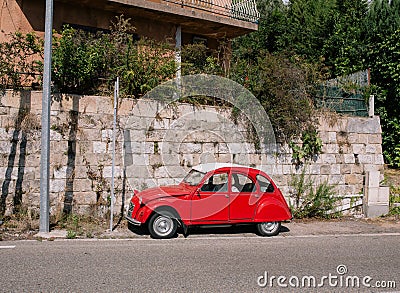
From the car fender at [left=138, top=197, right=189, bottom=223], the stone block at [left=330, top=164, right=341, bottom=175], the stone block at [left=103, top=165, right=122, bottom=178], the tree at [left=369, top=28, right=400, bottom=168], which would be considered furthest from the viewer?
the tree at [left=369, top=28, right=400, bottom=168]

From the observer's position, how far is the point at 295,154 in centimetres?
1264

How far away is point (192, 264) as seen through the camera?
23.2 feet

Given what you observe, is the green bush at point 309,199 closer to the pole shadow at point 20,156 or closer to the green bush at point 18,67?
the pole shadow at point 20,156

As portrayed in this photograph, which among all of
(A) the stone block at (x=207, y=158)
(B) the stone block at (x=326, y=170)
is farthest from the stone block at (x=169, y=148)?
(B) the stone block at (x=326, y=170)

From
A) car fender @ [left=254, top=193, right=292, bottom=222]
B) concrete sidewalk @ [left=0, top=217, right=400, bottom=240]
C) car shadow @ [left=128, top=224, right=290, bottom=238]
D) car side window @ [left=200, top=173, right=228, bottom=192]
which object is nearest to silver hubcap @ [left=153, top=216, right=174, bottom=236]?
concrete sidewalk @ [left=0, top=217, right=400, bottom=240]

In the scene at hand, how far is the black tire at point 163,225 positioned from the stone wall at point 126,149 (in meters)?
2.26

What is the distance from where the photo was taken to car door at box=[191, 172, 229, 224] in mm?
9008

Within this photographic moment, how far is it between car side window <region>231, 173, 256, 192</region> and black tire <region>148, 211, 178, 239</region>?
59.0 inches

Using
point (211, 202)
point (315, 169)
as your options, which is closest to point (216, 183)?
point (211, 202)

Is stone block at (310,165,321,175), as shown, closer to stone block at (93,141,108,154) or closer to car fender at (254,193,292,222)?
car fender at (254,193,292,222)

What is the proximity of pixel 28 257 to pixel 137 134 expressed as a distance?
4.79 metres

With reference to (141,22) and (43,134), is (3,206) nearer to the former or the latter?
(43,134)

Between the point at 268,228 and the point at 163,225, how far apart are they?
244 centimetres

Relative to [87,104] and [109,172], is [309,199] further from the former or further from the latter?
[87,104]
